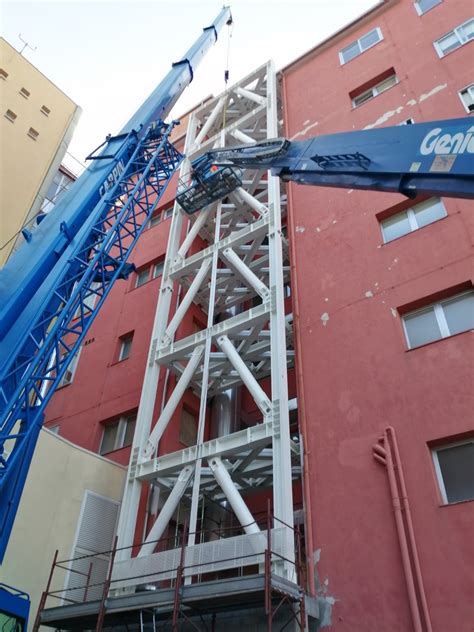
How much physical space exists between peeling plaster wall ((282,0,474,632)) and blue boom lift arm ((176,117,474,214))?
15.8 feet

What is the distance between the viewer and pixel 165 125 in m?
21.5

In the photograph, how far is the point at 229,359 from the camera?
16.8m

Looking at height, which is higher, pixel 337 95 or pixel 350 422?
pixel 337 95

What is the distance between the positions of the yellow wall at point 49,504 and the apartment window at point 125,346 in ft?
19.7

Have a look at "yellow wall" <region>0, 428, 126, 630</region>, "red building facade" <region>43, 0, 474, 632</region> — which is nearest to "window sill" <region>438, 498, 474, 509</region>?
"red building facade" <region>43, 0, 474, 632</region>

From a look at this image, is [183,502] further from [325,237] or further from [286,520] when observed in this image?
[325,237]

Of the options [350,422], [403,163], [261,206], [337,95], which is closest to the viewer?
[403,163]

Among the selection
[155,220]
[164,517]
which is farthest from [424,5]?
[164,517]

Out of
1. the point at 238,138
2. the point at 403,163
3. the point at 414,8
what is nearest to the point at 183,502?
the point at 403,163

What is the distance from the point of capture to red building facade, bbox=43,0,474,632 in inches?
461

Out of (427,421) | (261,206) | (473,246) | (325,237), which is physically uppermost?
(261,206)

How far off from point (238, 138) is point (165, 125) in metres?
4.35

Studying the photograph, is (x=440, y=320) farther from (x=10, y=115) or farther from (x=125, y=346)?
(x=10, y=115)

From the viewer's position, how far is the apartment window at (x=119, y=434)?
20516mm
